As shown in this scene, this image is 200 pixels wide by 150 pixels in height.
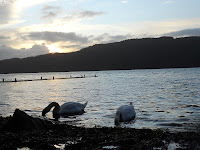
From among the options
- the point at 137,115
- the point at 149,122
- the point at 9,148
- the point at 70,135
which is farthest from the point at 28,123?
the point at 137,115

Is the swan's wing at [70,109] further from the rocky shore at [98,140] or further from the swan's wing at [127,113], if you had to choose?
the rocky shore at [98,140]

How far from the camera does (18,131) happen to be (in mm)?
12391

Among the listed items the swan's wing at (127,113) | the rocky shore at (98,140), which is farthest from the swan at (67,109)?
the rocky shore at (98,140)

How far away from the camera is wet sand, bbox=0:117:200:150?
31.4 ft

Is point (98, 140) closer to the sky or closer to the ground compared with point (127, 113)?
closer to the sky

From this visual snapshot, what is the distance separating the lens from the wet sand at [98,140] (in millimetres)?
9562

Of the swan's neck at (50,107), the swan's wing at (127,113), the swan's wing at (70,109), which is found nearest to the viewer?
the swan's wing at (127,113)

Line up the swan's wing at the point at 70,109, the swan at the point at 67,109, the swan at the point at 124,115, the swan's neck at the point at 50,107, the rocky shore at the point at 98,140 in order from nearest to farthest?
the rocky shore at the point at 98,140
the swan at the point at 124,115
the swan's neck at the point at 50,107
the swan at the point at 67,109
the swan's wing at the point at 70,109

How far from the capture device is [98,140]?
1050cm

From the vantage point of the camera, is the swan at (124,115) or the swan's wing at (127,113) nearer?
the swan at (124,115)

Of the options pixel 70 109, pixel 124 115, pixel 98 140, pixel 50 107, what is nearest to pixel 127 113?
pixel 124 115

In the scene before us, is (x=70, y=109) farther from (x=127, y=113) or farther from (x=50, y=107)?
(x=127, y=113)

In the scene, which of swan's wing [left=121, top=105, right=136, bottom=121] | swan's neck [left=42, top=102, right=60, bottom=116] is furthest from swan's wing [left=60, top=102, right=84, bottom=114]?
swan's wing [left=121, top=105, right=136, bottom=121]

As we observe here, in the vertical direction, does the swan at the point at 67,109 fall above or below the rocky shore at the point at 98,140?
below
